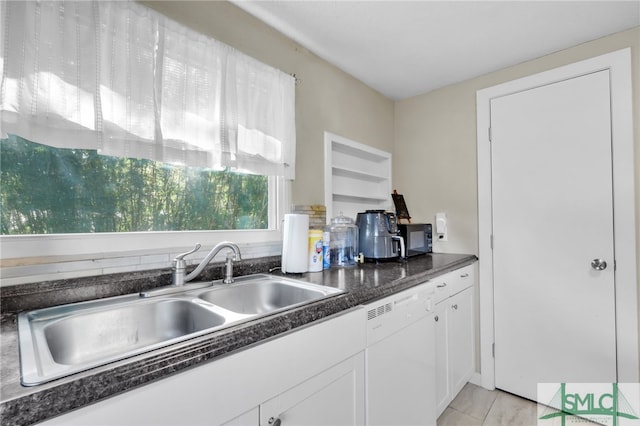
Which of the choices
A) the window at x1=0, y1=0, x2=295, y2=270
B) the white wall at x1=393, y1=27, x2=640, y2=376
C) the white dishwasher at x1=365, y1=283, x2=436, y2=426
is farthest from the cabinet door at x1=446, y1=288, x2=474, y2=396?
the window at x1=0, y1=0, x2=295, y2=270

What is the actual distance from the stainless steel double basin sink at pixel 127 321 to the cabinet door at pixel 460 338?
1.22m

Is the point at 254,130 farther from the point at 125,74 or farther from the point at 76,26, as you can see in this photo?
the point at 76,26

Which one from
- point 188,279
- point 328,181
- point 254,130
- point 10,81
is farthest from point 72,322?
point 328,181

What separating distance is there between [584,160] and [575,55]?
2.35ft

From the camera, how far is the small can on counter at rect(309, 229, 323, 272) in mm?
1573

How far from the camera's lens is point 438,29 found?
1.77m

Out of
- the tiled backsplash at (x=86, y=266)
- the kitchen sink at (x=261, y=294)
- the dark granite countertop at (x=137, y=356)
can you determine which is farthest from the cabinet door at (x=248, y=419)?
the tiled backsplash at (x=86, y=266)

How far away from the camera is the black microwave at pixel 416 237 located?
6.94 ft

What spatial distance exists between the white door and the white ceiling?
30 centimetres

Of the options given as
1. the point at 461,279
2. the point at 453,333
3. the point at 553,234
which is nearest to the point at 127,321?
the point at 453,333

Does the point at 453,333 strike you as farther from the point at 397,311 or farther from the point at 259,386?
the point at 259,386

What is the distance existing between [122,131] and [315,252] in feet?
3.38

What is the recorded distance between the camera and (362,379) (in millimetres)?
1144

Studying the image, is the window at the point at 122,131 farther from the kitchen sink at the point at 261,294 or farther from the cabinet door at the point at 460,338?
the cabinet door at the point at 460,338
